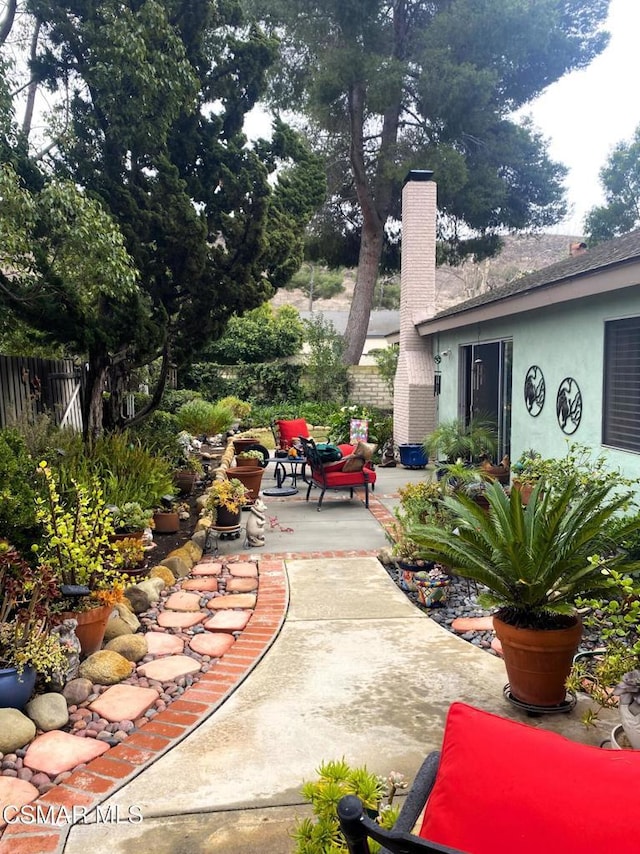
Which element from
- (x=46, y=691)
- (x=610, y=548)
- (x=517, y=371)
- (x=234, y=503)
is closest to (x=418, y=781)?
(x=610, y=548)

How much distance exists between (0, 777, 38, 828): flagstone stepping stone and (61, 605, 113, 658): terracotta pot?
1049 mm

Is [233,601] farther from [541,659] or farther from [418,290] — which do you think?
[418,290]

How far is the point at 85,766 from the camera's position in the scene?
2.73 meters

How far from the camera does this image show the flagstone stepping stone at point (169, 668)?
3592mm

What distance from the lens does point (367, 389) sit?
19469 millimetres

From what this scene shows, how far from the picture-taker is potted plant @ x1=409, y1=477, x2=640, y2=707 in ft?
9.86

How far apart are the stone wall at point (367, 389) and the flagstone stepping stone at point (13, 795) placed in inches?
675

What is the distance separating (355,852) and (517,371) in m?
7.42

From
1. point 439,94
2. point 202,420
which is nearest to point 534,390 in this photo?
point 202,420

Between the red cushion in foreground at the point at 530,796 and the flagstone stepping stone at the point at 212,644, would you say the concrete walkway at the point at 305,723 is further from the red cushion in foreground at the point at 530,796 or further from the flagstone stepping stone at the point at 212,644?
the flagstone stepping stone at the point at 212,644

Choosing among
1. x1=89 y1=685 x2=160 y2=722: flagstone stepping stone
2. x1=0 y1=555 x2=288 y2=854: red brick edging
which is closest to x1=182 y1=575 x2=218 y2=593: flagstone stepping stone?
x1=0 y1=555 x2=288 y2=854: red brick edging

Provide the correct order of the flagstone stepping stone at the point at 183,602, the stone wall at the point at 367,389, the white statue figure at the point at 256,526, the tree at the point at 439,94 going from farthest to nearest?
1. the stone wall at the point at 367,389
2. the tree at the point at 439,94
3. the white statue figure at the point at 256,526
4. the flagstone stepping stone at the point at 183,602

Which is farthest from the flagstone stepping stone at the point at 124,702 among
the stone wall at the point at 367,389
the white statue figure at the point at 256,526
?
the stone wall at the point at 367,389

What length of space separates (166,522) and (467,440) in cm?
433
